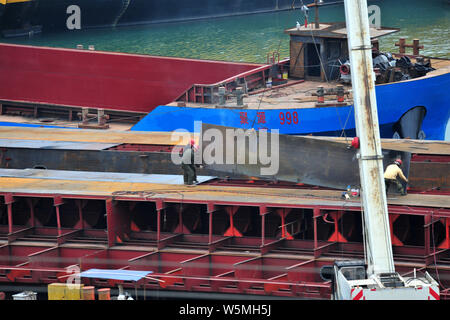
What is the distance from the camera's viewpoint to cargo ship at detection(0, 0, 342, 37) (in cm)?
6431

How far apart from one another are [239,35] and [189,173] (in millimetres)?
44403

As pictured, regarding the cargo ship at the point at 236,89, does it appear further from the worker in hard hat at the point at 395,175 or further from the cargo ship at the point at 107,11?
the cargo ship at the point at 107,11

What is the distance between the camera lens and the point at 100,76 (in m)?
37.9

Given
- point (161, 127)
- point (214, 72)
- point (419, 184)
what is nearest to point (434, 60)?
point (214, 72)

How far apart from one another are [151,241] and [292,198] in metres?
3.57

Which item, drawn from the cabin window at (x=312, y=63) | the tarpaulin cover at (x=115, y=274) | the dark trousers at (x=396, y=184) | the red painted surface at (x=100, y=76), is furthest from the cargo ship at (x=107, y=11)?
the tarpaulin cover at (x=115, y=274)

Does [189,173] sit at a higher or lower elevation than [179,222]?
higher

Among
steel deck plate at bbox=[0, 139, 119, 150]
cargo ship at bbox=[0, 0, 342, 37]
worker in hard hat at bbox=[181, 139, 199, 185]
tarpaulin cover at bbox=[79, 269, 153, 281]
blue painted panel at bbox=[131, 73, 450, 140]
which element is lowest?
tarpaulin cover at bbox=[79, 269, 153, 281]

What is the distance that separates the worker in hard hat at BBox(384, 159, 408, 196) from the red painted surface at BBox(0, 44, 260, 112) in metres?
16.2

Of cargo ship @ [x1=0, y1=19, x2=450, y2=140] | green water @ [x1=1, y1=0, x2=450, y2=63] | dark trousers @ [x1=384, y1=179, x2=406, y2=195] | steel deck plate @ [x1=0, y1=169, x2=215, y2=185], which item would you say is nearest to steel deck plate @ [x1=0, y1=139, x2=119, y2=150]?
steel deck plate @ [x1=0, y1=169, x2=215, y2=185]

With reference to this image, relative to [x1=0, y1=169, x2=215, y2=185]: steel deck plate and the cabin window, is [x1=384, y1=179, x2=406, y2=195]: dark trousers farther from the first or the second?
the cabin window

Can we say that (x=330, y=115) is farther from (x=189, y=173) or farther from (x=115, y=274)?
(x=115, y=274)

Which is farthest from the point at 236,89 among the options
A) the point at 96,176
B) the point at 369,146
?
the point at 369,146
